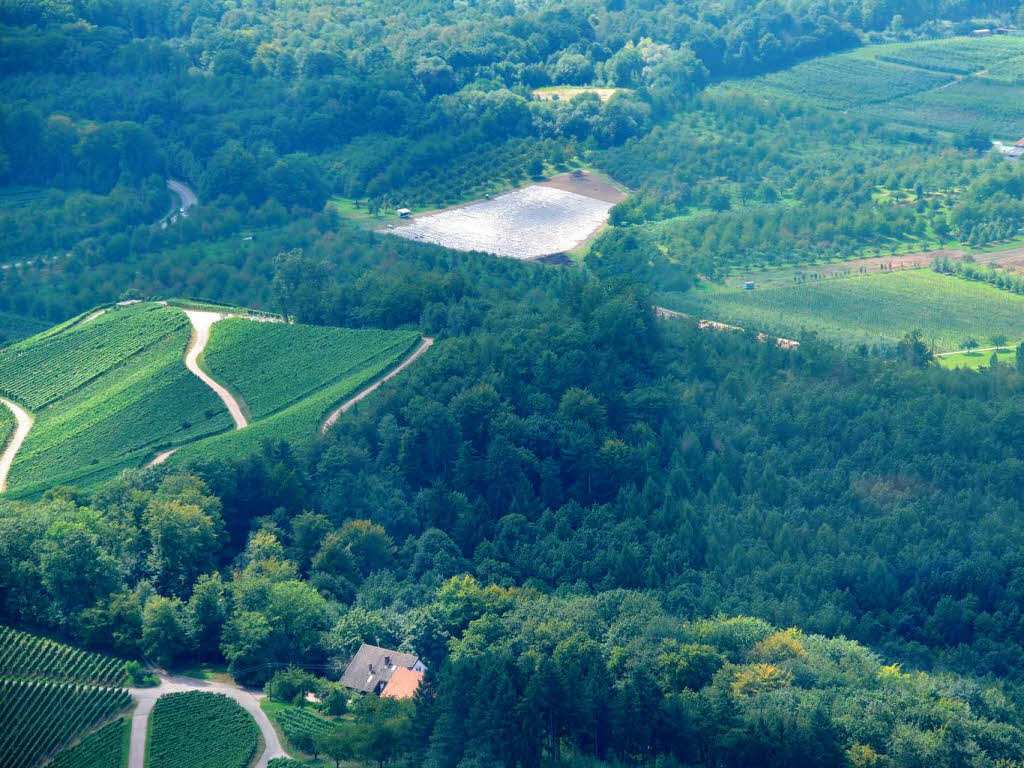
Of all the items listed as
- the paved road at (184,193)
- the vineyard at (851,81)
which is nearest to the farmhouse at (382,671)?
the paved road at (184,193)

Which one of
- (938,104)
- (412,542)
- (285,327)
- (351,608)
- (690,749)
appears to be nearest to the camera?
(690,749)

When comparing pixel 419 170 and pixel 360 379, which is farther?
pixel 419 170

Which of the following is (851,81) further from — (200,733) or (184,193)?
(200,733)

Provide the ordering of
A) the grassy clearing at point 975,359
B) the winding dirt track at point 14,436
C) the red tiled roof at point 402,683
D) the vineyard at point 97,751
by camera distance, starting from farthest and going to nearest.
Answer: the grassy clearing at point 975,359, the winding dirt track at point 14,436, the red tiled roof at point 402,683, the vineyard at point 97,751

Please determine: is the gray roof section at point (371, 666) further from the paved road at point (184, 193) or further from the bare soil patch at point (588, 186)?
the bare soil patch at point (588, 186)

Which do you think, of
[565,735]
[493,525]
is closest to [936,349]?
[493,525]

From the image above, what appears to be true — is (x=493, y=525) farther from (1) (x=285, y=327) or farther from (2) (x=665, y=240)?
(2) (x=665, y=240)
